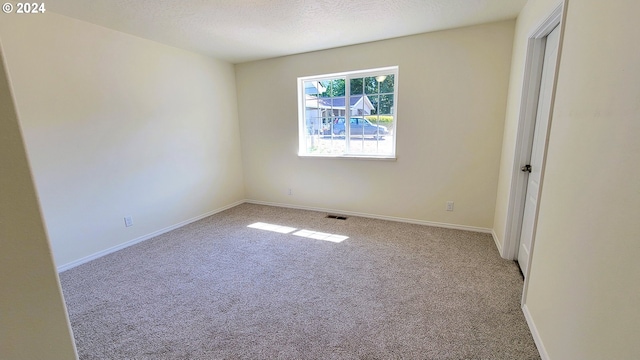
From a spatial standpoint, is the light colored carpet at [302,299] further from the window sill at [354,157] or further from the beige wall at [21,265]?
the beige wall at [21,265]

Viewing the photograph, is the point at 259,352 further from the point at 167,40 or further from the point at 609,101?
the point at 167,40

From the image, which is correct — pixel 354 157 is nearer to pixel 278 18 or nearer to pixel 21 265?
pixel 278 18

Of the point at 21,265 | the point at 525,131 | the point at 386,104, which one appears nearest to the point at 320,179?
the point at 386,104

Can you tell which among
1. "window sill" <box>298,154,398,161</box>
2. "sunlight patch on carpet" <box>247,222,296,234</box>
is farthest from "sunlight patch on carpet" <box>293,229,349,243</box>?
"window sill" <box>298,154,398,161</box>

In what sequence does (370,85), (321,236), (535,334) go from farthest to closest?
(370,85) < (321,236) < (535,334)

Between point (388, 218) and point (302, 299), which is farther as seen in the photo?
point (388, 218)

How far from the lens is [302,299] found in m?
2.09

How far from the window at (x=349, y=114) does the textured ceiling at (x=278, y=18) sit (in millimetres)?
568

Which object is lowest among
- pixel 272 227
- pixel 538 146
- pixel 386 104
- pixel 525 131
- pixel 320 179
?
pixel 272 227

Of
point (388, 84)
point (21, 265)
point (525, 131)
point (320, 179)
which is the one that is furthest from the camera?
point (320, 179)

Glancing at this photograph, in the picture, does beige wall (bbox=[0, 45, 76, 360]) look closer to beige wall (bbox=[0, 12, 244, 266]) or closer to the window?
beige wall (bbox=[0, 12, 244, 266])

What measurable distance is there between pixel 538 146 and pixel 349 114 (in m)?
2.30

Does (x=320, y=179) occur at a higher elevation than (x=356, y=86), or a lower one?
lower

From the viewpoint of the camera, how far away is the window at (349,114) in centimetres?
362
